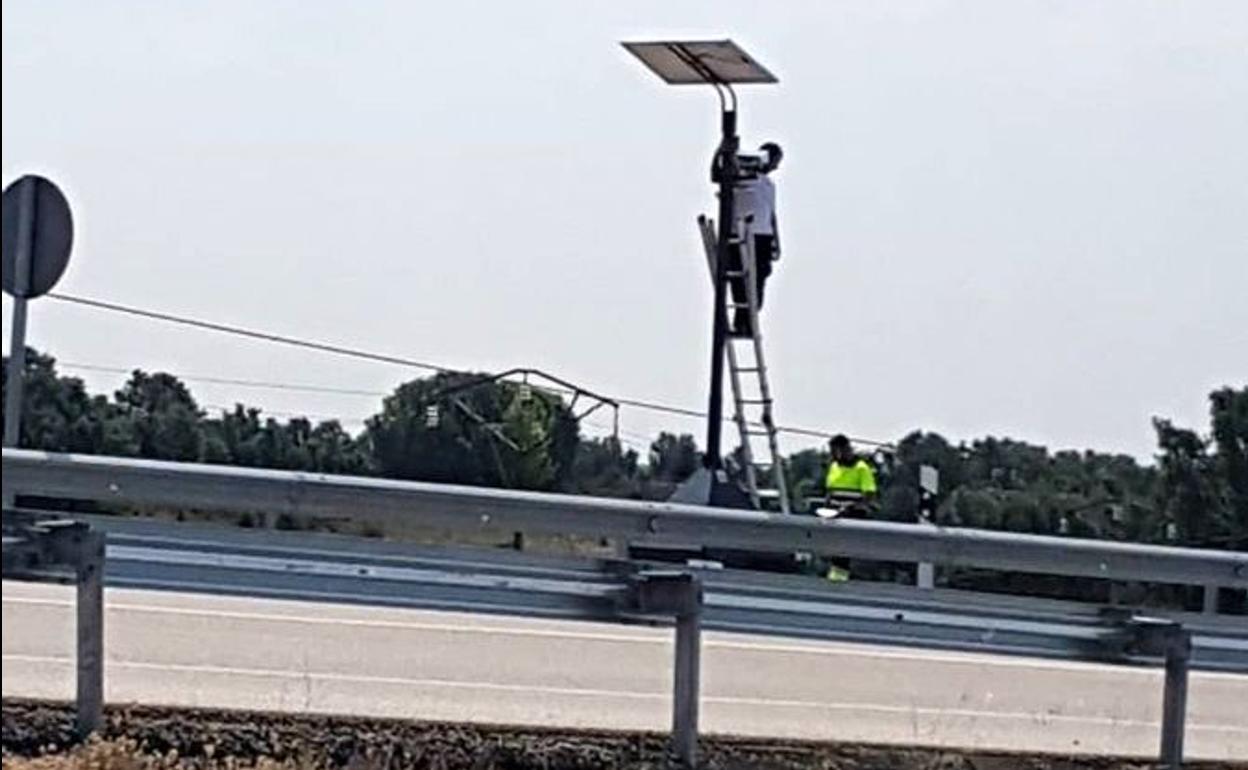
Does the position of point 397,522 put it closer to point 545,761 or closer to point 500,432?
point 545,761

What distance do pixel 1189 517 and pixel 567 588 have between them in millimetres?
20225

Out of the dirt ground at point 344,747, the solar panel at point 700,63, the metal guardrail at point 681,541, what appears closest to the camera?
the dirt ground at point 344,747

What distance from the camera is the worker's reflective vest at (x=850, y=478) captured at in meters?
21.8

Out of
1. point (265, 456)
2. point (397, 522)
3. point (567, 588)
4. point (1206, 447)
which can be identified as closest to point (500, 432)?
point (265, 456)

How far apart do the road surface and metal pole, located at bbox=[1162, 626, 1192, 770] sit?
1.57 ft

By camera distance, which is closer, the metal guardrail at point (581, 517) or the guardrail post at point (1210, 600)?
the metal guardrail at point (581, 517)

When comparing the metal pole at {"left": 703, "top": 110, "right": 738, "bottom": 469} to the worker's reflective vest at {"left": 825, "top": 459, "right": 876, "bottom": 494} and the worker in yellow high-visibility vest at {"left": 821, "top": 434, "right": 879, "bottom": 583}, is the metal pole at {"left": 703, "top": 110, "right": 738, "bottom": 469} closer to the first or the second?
the worker in yellow high-visibility vest at {"left": 821, "top": 434, "right": 879, "bottom": 583}

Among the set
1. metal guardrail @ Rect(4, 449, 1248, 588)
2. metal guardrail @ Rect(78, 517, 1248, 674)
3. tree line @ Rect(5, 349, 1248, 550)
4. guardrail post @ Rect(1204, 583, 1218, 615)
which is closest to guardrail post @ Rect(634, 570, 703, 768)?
metal guardrail @ Rect(78, 517, 1248, 674)

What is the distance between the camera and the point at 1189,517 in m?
30.8

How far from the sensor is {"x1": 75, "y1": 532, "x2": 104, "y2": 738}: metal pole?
417 inches

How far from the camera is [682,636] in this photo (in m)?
11.5

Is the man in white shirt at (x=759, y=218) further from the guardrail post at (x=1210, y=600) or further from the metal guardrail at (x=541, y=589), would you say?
the metal guardrail at (x=541, y=589)

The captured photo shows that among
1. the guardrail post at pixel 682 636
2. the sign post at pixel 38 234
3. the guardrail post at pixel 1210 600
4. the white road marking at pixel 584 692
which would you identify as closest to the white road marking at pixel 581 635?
the white road marking at pixel 584 692

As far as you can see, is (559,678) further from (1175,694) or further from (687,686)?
(1175,694)
